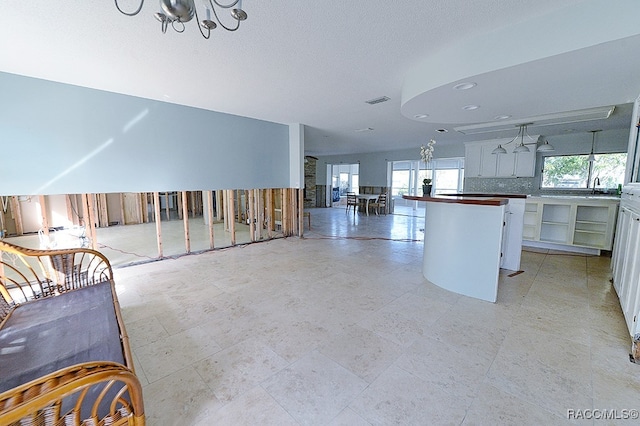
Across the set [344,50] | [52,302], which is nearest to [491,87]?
[344,50]

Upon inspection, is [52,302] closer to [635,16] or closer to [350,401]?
[350,401]

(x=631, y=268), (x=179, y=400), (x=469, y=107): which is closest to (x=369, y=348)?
(x=179, y=400)

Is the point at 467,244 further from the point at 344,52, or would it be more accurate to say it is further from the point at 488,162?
the point at 488,162

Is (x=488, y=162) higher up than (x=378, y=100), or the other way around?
(x=378, y=100)

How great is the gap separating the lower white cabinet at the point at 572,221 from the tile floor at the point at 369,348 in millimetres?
1460

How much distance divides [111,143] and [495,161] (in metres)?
8.07

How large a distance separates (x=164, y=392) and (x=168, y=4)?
211cm

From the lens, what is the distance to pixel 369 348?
207cm

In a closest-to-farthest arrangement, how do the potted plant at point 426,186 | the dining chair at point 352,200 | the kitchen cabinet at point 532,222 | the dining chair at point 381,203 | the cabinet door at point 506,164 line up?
the potted plant at point 426,186 → the kitchen cabinet at point 532,222 → the cabinet door at point 506,164 → the dining chair at point 381,203 → the dining chair at point 352,200

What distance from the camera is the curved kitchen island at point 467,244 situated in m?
2.79

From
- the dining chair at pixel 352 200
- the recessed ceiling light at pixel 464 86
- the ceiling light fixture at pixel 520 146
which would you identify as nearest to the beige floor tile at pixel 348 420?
the recessed ceiling light at pixel 464 86

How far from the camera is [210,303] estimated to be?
281 centimetres

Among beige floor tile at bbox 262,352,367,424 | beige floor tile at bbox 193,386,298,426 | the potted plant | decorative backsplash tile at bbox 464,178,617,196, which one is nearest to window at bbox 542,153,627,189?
decorative backsplash tile at bbox 464,178,617,196

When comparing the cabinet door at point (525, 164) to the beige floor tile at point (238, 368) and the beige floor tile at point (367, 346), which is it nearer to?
the beige floor tile at point (367, 346)
